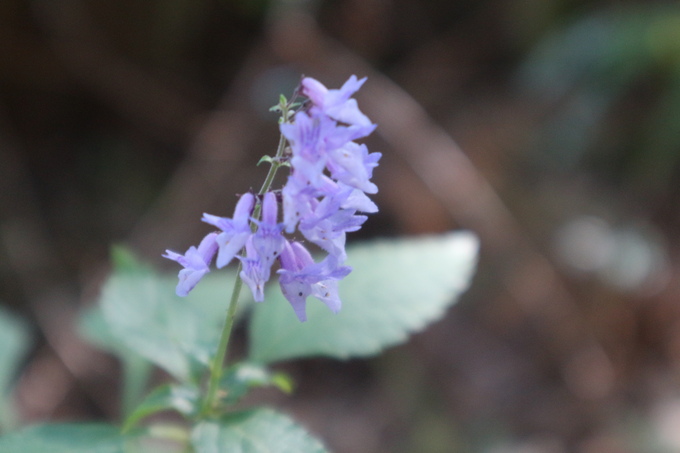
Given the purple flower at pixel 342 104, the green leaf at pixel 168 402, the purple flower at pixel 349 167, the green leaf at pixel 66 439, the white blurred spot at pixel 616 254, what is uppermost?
the white blurred spot at pixel 616 254

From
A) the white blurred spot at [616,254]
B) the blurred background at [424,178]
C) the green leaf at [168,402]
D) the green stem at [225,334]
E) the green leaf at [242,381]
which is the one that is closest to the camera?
the green stem at [225,334]

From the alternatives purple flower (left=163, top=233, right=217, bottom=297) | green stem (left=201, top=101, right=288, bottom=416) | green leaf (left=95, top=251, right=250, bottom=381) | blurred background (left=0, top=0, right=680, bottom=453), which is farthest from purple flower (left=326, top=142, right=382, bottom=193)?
blurred background (left=0, top=0, right=680, bottom=453)

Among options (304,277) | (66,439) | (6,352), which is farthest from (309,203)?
(6,352)

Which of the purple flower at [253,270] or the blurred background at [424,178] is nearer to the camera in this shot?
the purple flower at [253,270]

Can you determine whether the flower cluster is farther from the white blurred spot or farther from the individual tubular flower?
the white blurred spot

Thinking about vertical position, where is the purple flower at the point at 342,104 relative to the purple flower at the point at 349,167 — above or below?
above

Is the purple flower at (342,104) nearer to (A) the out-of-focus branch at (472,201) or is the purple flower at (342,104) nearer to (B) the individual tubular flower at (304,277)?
(B) the individual tubular flower at (304,277)

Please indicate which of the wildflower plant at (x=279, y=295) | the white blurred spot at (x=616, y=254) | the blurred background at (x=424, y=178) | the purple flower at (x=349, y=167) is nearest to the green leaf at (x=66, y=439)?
the wildflower plant at (x=279, y=295)
